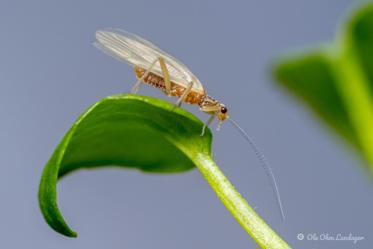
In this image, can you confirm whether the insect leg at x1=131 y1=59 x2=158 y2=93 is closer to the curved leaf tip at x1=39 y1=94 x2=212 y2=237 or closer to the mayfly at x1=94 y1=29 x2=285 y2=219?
the mayfly at x1=94 y1=29 x2=285 y2=219

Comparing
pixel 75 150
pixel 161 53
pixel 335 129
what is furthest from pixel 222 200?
pixel 161 53

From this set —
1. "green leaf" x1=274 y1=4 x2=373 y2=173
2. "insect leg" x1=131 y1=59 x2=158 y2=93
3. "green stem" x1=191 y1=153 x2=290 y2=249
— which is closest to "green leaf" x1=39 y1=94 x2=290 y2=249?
"green stem" x1=191 y1=153 x2=290 y2=249

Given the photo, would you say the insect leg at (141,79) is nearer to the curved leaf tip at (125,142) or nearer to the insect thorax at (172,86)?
the insect thorax at (172,86)

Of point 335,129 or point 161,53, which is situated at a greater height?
point 161,53

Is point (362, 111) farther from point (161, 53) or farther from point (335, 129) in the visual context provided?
point (161, 53)

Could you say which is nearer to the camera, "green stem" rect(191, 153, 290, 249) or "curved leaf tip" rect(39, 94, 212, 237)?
"green stem" rect(191, 153, 290, 249)
